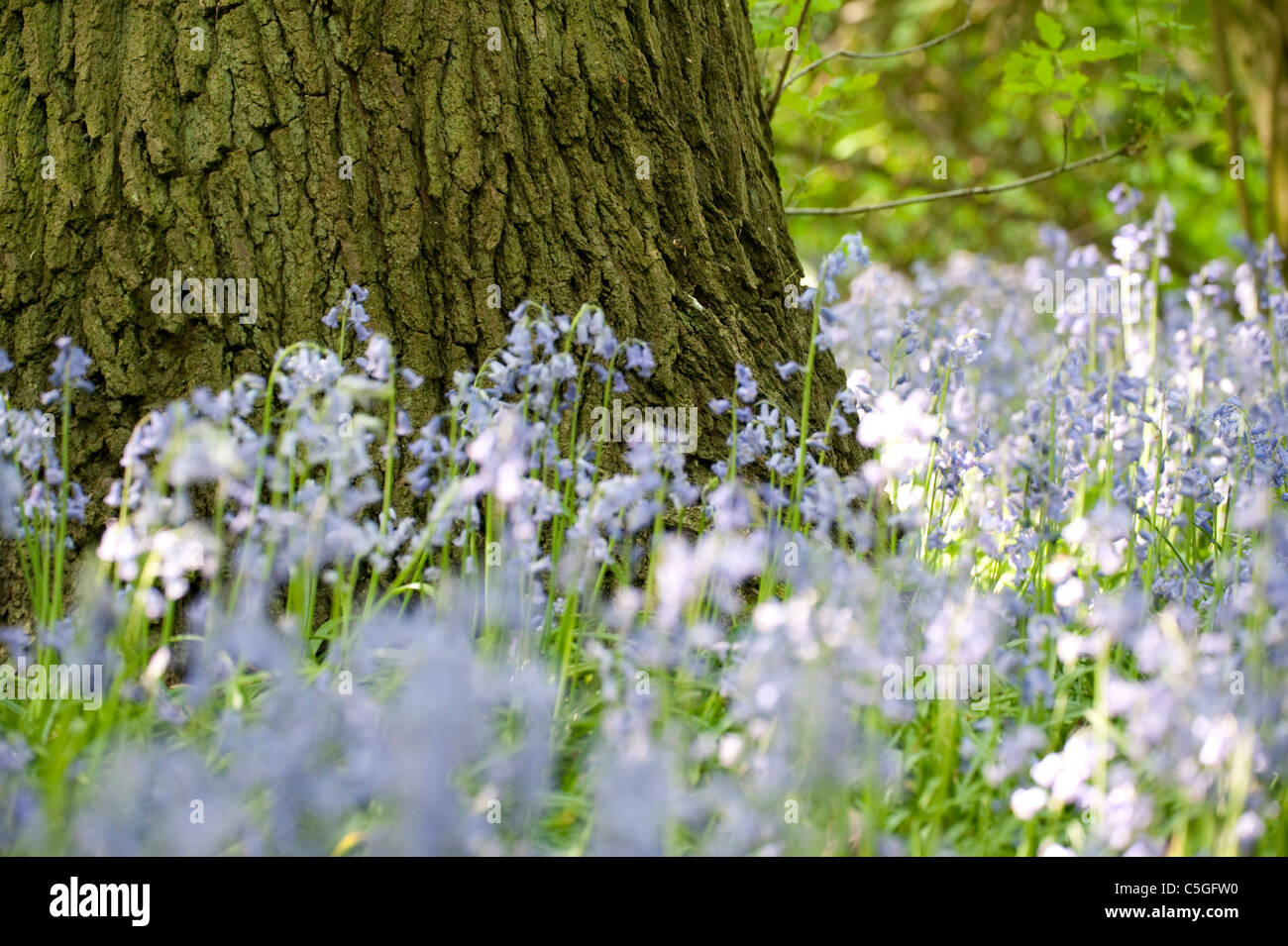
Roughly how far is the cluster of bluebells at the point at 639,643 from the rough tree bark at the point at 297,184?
17cm


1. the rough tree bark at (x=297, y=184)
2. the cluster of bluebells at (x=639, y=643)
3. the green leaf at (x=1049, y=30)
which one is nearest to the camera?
the cluster of bluebells at (x=639, y=643)

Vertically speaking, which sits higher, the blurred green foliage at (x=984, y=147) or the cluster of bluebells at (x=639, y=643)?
the blurred green foliage at (x=984, y=147)

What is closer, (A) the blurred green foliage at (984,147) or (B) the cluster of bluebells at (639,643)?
(B) the cluster of bluebells at (639,643)

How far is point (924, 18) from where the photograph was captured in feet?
34.0

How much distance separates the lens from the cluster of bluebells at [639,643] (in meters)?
1.70

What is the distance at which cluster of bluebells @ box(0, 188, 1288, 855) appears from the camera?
1.70m

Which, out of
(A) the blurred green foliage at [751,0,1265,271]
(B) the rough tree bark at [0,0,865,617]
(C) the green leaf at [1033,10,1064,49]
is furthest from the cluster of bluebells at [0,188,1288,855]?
(A) the blurred green foliage at [751,0,1265,271]

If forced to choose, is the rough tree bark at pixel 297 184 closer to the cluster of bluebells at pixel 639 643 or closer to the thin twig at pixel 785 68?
the cluster of bluebells at pixel 639 643

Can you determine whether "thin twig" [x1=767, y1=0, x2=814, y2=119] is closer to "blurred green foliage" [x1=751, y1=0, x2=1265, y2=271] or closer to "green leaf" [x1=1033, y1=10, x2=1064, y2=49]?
"green leaf" [x1=1033, y1=10, x2=1064, y2=49]

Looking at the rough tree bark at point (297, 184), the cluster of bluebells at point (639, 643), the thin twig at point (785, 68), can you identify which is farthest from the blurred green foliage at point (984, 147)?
the cluster of bluebells at point (639, 643)

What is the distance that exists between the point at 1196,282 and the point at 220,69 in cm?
310

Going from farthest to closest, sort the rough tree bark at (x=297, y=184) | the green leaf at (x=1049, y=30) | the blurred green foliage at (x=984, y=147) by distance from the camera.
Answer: the blurred green foliage at (x=984, y=147)
the green leaf at (x=1049, y=30)
the rough tree bark at (x=297, y=184)
